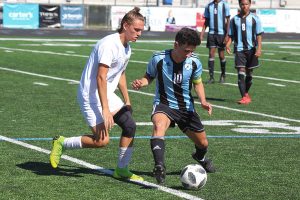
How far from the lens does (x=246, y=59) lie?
17.0 m

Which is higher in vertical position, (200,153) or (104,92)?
(104,92)

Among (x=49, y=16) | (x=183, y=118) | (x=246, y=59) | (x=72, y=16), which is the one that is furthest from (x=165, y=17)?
(x=183, y=118)

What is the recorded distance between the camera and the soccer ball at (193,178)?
808 centimetres

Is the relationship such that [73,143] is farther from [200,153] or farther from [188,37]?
[188,37]

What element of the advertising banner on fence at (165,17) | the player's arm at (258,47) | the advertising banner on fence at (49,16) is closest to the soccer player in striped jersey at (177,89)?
the player's arm at (258,47)

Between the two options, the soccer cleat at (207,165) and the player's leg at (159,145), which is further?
the soccer cleat at (207,165)

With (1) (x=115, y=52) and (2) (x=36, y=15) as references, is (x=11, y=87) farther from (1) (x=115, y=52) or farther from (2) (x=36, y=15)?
(2) (x=36, y=15)

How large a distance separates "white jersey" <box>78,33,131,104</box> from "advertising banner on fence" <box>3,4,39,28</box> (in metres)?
43.3

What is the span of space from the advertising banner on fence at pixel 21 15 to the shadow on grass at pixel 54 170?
140 ft

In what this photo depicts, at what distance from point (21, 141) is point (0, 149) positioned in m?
0.70

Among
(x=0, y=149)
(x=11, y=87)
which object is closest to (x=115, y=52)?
(x=0, y=149)

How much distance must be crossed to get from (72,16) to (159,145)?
46041 millimetres

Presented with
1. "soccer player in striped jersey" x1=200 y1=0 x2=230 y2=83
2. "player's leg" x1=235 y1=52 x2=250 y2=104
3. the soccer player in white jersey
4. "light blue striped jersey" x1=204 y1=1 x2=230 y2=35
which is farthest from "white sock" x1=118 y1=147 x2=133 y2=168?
"light blue striped jersey" x1=204 y1=1 x2=230 y2=35

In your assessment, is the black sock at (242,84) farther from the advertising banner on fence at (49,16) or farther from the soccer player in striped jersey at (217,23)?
the advertising banner on fence at (49,16)
